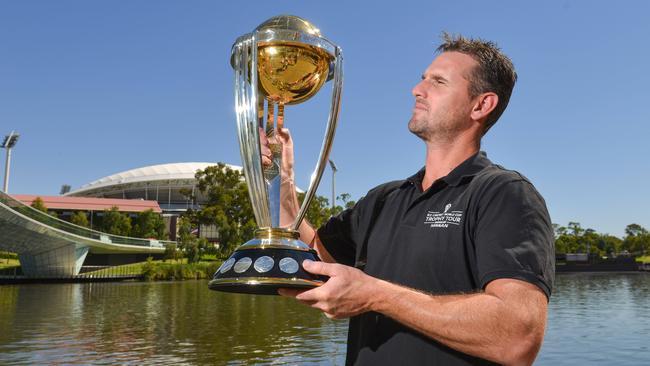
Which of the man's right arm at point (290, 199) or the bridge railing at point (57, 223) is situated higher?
the bridge railing at point (57, 223)

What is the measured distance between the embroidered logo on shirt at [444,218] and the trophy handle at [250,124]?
677 millimetres

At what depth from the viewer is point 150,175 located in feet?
350

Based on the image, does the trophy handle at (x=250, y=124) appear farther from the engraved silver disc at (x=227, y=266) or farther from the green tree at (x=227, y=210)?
the green tree at (x=227, y=210)

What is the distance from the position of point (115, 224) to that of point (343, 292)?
199ft

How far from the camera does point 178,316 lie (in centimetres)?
1959

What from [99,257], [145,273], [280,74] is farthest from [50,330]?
[99,257]

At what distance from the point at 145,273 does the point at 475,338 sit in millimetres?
44393

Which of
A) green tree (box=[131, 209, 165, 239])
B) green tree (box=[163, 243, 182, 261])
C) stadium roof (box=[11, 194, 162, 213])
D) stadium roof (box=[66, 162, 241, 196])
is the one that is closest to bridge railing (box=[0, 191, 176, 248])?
green tree (box=[163, 243, 182, 261])

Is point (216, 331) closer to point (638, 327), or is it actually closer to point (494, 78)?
point (638, 327)

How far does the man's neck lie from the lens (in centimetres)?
208

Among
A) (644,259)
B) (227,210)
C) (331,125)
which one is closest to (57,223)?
(227,210)

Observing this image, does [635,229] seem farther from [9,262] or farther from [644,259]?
[9,262]

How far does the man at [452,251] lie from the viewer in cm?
152

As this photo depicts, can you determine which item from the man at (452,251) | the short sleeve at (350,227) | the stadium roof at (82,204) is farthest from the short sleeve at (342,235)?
the stadium roof at (82,204)
